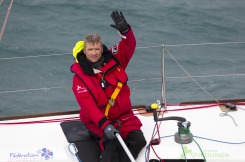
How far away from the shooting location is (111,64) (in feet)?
11.0

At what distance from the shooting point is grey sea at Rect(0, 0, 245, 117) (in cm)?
667

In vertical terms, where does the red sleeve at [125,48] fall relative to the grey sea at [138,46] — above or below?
above

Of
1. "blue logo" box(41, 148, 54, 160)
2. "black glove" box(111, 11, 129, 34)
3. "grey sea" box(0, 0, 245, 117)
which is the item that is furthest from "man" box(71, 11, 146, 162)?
"grey sea" box(0, 0, 245, 117)

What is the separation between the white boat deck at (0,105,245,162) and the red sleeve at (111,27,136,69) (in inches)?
22.2

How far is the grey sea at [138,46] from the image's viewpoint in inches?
263

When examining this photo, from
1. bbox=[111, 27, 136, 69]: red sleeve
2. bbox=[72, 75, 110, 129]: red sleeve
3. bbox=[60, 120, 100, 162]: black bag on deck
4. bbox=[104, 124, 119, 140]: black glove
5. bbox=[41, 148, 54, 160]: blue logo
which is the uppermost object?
bbox=[111, 27, 136, 69]: red sleeve

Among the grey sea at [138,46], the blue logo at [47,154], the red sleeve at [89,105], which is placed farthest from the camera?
the grey sea at [138,46]

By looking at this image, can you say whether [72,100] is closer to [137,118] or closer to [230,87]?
[230,87]

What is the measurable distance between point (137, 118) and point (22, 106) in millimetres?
3360

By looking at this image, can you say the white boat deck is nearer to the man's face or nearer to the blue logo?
the blue logo

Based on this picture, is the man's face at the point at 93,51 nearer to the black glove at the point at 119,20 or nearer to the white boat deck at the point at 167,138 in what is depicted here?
the black glove at the point at 119,20

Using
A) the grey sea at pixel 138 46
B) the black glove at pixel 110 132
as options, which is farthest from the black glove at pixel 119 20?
the grey sea at pixel 138 46

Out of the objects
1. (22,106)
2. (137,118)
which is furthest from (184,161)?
(22,106)

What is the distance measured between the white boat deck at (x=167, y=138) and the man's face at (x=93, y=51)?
0.67 metres
